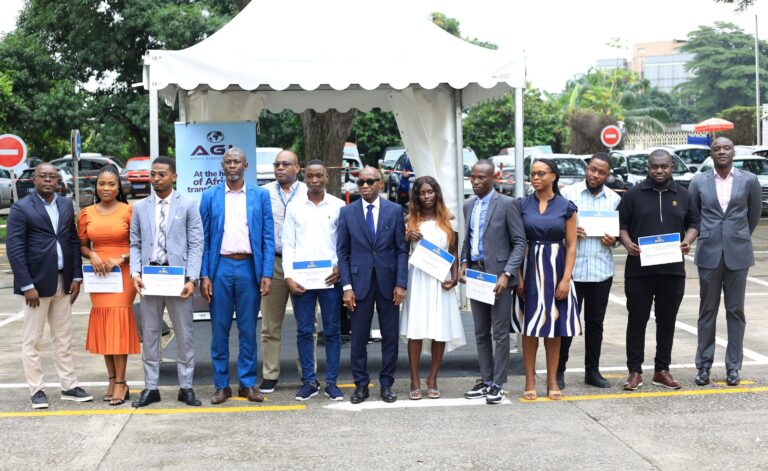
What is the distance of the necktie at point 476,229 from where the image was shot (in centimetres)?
738

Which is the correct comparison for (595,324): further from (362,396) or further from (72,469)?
(72,469)

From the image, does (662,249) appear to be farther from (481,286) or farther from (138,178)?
(138,178)

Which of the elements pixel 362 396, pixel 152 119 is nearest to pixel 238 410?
pixel 362 396

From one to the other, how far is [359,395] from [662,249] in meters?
2.60

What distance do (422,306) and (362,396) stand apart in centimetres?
83

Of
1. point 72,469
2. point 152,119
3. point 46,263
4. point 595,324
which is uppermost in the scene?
point 152,119

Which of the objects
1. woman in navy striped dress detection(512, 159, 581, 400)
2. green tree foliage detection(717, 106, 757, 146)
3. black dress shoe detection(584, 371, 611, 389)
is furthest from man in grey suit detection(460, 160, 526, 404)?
green tree foliage detection(717, 106, 757, 146)

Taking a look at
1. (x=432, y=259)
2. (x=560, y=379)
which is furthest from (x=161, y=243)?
(x=560, y=379)

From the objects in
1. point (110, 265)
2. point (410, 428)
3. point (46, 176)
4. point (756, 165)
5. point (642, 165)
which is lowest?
point (410, 428)

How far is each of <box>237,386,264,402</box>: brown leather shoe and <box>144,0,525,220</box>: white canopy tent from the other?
2.36 meters

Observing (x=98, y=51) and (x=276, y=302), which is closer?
(x=276, y=302)

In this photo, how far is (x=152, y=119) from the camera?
8391mm

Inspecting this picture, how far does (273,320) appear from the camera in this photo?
7.76 m

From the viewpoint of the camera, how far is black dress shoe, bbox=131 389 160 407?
24.1 feet
